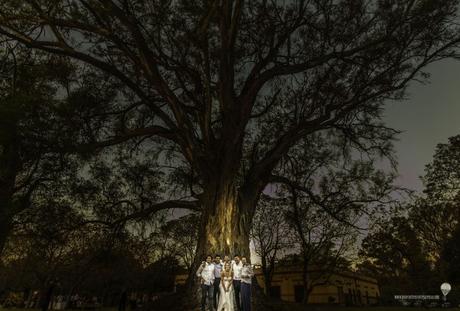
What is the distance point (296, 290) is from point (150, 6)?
44855mm

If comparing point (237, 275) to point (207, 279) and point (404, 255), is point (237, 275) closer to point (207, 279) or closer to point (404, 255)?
point (207, 279)

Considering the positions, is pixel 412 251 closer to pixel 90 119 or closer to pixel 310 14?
pixel 310 14

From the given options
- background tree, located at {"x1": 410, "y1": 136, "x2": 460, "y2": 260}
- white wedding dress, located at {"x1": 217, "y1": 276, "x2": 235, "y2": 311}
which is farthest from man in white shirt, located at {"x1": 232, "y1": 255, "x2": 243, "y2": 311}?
background tree, located at {"x1": 410, "y1": 136, "x2": 460, "y2": 260}

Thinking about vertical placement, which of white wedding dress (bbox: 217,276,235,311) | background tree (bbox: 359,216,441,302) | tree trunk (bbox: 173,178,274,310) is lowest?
white wedding dress (bbox: 217,276,235,311)

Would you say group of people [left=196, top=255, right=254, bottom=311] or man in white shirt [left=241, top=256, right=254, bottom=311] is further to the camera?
man in white shirt [left=241, top=256, right=254, bottom=311]

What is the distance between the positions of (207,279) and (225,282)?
0.53 m

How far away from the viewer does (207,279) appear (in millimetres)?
9922

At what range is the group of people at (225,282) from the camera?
32.2ft

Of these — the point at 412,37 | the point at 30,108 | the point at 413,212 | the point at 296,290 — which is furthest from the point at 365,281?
the point at 30,108

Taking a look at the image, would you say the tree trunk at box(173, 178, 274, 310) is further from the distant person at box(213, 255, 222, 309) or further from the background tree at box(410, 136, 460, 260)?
the background tree at box(410, 136, 460, 260)

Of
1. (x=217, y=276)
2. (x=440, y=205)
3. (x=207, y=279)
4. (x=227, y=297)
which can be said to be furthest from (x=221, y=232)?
(x=440, y=205)

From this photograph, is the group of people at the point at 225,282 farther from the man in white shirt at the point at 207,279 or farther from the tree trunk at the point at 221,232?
the tree trunk at the point at 221,232

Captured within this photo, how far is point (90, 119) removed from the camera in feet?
43.7

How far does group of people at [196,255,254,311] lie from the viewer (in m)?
9.81
